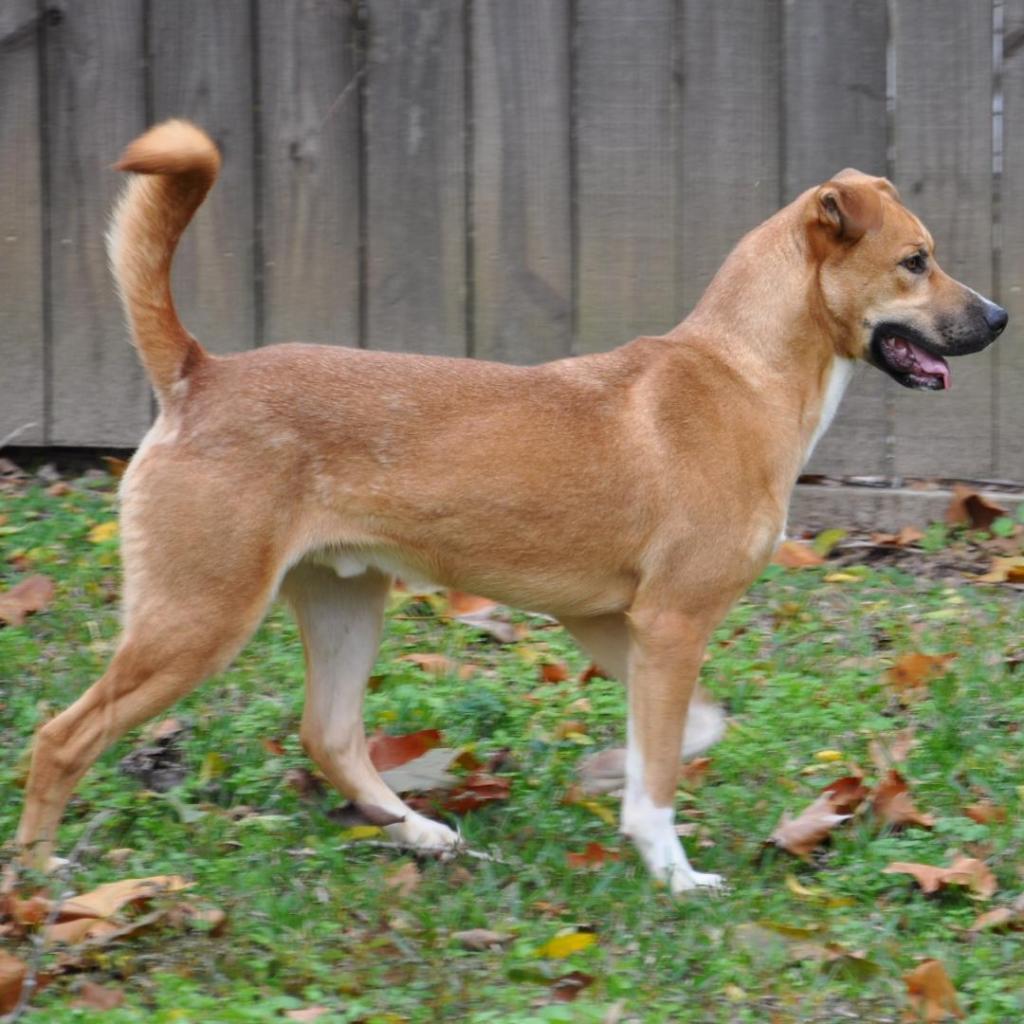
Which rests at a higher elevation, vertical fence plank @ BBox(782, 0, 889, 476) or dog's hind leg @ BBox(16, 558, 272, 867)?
vertical fence plank @ BBox(782, 0, 889, 476)

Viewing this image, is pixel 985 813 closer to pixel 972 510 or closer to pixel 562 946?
pixel 562 946

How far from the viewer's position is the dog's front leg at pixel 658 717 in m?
4.51

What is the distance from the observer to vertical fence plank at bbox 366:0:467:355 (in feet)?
21.9

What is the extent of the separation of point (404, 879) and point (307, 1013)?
2.54ft

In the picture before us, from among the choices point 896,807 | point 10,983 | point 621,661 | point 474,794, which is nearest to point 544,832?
point 474,794

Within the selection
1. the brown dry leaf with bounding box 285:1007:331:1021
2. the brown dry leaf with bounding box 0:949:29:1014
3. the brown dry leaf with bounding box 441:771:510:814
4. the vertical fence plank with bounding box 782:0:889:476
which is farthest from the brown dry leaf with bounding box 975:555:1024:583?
the brown dry leaf with bounding box 0:949:29:1014

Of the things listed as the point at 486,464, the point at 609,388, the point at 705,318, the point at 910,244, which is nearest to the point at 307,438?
the point at 486,464

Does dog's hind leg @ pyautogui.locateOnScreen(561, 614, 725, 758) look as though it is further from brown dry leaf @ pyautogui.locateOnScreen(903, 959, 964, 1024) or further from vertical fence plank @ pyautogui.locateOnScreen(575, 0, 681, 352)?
vertical fence plank @ pyautogui.locateOnScreen(575, 0, 681, 352)

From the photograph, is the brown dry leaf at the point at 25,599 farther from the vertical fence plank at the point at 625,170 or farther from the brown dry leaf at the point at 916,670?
the brown dry leaf at the point at 916,670

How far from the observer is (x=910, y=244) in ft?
15.9

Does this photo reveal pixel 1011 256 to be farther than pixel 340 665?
Yes

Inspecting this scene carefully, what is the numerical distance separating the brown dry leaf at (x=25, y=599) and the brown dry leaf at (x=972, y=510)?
326cm

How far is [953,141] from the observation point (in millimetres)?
6633

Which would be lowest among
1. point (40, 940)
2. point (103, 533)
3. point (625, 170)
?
point (40, 940)
